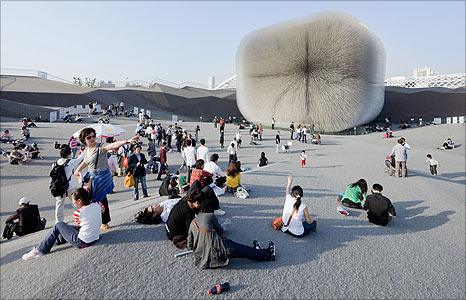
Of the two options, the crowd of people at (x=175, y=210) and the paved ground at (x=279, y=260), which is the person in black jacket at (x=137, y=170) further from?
the crowd of people at (x=175, y=210)

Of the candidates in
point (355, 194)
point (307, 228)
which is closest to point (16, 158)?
point (307, 228)

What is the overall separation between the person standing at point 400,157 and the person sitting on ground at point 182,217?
7847 millimetres

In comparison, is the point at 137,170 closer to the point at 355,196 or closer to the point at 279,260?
the point at 279,260

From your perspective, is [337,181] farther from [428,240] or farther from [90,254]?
[90,254]

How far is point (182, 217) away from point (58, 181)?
2246mm

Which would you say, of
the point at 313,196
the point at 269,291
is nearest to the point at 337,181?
the point at 313,196

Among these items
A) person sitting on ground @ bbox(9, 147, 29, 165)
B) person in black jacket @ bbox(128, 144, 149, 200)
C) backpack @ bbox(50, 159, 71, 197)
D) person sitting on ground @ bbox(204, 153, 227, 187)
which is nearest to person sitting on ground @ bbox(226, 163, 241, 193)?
person sitting on ground @ bbox(204, 153, 227, 187)

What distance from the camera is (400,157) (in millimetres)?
9867

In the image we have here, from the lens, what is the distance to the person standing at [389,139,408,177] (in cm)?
979

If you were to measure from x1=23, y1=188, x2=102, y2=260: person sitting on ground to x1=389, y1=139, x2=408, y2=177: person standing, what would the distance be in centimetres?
884

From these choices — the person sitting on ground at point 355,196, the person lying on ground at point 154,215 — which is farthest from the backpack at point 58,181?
the person sitting on ground at point 355,196

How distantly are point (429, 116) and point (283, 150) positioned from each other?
123 feet

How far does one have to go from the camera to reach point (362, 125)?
35.4m

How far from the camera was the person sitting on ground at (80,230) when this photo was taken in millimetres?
4168
